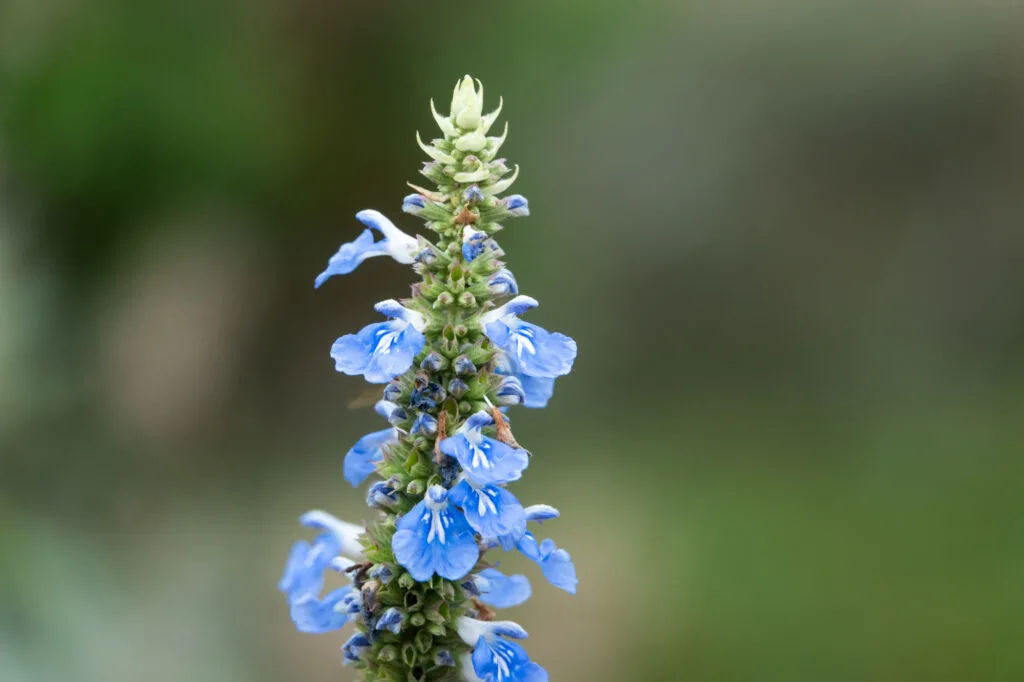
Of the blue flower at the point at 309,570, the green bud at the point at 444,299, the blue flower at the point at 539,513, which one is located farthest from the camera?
the blue flower at the point at 309,570

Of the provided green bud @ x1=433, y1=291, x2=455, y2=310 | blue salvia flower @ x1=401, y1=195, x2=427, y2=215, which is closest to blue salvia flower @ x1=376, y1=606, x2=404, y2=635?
green bud @ x1=433, y1=291, x2=455, y2=310

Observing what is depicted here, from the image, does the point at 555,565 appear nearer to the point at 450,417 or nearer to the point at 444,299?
the point at 450,417

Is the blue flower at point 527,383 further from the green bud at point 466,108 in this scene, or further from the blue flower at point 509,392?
the green bud at point 466,108

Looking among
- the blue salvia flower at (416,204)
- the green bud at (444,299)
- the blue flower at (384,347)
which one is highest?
the blue salvia flower at (416,204)

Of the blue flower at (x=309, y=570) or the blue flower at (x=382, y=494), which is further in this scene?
the blue flower at (x=309, y=570)

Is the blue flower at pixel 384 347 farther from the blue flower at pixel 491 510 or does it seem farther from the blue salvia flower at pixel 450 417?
the blue flower at pixel 491 510

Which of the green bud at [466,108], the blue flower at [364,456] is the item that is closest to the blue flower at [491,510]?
the blue flower at [364,456]

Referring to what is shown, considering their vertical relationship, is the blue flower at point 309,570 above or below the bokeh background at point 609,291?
below

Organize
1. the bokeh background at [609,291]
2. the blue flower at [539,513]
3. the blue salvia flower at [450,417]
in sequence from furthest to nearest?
the bokeh background at [609,291]
the blue flower at [539,513]
the blue salvia flower at [450,417]
